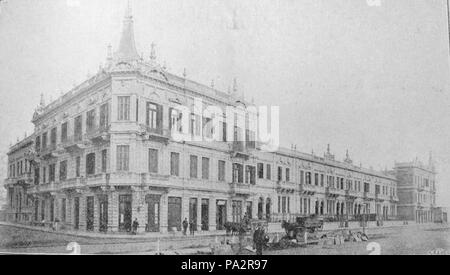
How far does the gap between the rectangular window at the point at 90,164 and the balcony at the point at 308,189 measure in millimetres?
2572

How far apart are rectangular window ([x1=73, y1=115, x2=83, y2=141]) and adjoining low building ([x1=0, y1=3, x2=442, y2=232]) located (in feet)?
0.05

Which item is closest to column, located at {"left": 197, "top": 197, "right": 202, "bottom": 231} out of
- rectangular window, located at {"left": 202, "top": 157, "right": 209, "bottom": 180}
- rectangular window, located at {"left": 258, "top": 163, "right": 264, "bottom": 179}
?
rectangular window, located at {"left": 202, "top": 157, "right": 209, "bottom": 180}

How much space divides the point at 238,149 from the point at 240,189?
1.63 feet

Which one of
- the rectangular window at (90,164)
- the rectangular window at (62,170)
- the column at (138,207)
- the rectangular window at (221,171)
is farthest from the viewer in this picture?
the rectangular window at (62,170)

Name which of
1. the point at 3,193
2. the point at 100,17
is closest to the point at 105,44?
the point at 100,17

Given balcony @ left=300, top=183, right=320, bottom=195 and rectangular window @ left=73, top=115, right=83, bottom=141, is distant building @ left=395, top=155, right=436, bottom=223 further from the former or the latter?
rectangular window @ left=73, top=115, right=83, bottom=141

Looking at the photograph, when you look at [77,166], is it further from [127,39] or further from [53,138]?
[127,39]

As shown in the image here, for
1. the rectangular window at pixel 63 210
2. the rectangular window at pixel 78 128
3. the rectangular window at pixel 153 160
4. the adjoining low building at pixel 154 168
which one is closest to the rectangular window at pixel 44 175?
the adjoining low building at pixel 154 168

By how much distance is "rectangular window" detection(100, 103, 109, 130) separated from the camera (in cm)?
689

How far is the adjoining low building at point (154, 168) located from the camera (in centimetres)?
683

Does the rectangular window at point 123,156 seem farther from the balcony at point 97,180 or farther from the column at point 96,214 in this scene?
the column at point 96,214

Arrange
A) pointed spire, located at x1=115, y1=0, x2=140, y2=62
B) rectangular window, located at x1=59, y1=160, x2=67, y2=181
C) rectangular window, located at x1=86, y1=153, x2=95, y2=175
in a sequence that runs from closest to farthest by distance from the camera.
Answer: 1. pointed spire, located at x1=115, y1=0, x2=140, y2=62
2. rectangular window, located at x1=86, y1=153, x2=95, y2=175
3. rectangular window, located at x1=59, y1=160, x2=67, y2=181
